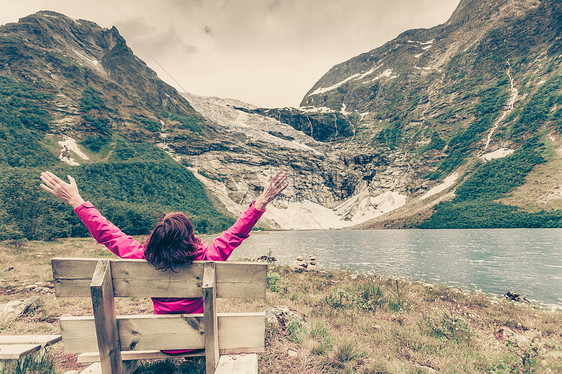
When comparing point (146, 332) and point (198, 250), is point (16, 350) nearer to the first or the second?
point (146, 332)

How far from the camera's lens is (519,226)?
245ft

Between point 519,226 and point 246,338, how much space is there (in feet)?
341

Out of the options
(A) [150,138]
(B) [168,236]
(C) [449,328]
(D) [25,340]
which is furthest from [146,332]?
(A) [150,138]

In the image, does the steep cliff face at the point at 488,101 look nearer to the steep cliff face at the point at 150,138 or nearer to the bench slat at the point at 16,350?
the steep cliff face at the point at 150,138

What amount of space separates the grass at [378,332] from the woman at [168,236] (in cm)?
192

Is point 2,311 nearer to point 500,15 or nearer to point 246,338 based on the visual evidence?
point 246,338

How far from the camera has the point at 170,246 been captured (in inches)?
103

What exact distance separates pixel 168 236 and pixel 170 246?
4.7 inches

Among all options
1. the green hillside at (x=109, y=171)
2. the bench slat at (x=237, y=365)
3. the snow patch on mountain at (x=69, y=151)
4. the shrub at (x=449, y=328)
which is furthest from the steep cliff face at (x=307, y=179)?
the bench slat at (x=237, y=365)

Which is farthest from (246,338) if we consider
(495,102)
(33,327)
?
(495,102)

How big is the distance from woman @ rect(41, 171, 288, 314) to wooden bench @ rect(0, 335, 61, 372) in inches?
80.5

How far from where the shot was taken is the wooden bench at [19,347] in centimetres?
324

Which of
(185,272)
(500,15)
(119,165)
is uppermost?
(500,15)

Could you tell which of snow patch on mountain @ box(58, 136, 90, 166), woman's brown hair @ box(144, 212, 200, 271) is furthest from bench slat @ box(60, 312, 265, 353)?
snow patch on mountain @ box(58, 136, 90, 166)
